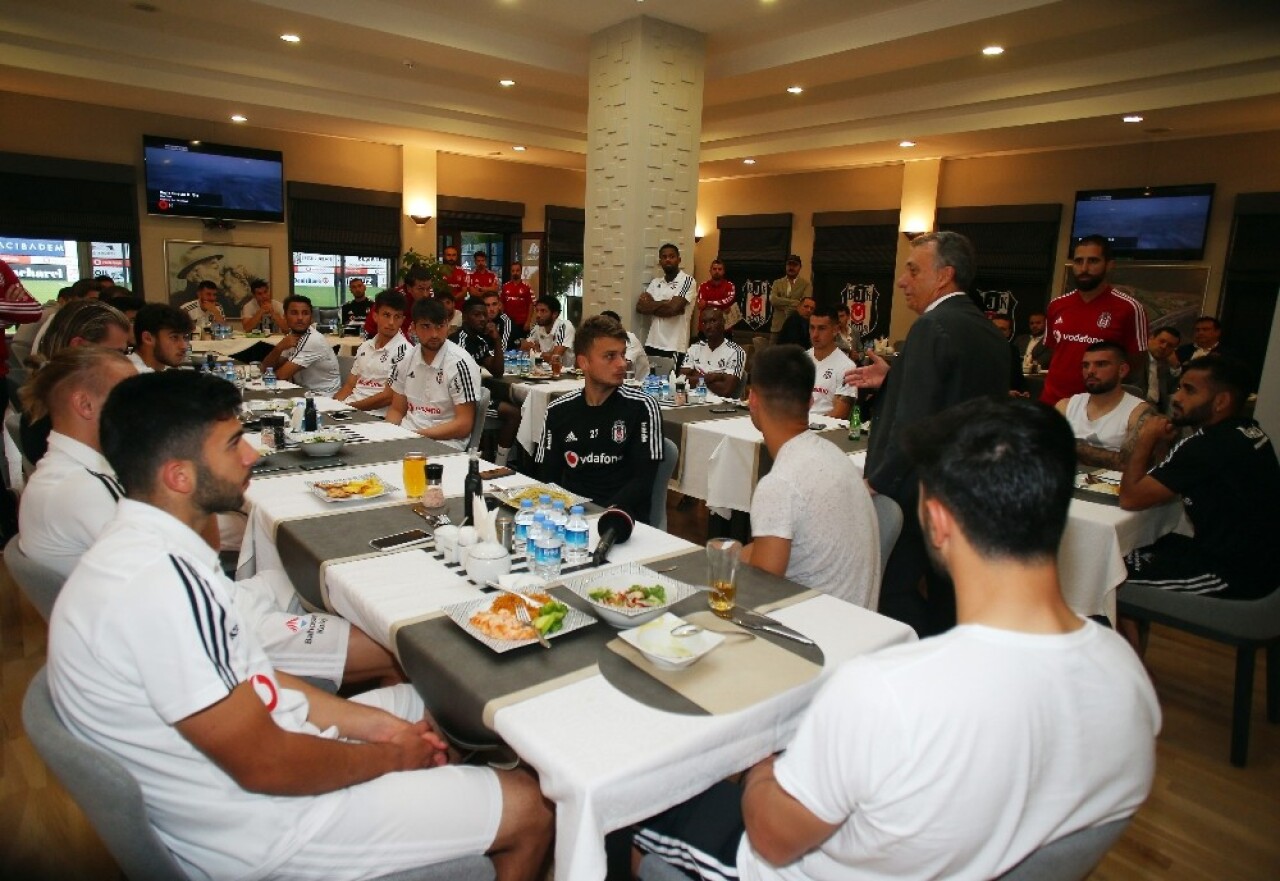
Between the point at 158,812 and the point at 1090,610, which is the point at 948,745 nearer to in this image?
the point at 158,812

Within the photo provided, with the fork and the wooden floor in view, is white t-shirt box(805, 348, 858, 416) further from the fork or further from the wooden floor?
the fork

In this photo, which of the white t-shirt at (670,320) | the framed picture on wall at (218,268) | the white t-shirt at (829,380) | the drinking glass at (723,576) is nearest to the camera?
the drinking glass at (723,576)

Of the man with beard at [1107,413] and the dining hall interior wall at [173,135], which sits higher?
the dining hall interior wall at [173,135]

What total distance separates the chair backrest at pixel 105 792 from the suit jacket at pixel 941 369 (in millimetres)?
2307

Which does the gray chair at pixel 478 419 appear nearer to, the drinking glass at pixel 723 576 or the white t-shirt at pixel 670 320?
the white t-shirt at pixel 670 320

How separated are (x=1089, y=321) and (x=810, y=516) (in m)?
3.10

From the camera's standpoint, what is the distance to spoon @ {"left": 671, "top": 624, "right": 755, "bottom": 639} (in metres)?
1.53

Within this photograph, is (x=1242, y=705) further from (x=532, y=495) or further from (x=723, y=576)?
(x=532, y=495)

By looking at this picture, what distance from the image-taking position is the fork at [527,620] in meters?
1.57

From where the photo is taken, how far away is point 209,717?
1.16m

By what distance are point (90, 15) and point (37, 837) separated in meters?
7.41

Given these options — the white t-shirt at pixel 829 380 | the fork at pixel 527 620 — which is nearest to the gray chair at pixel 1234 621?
the fork at pixel 527 620

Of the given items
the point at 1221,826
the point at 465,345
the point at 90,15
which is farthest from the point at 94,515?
the point at 90,15

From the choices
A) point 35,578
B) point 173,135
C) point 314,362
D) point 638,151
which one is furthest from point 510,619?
point 173,135
